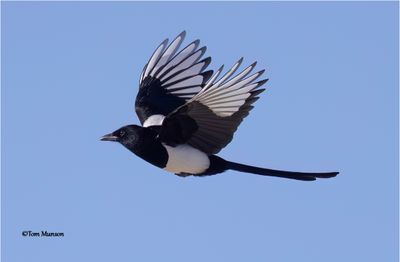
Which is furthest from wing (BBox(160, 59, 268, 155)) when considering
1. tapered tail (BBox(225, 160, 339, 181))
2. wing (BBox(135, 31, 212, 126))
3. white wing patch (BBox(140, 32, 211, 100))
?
white wing patch (BBox(140, 32, 211, 100))

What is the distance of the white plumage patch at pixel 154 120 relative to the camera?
691cm

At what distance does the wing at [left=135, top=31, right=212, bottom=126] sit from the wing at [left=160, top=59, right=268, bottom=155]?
0.45m

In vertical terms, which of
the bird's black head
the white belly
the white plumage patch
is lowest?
the white belly

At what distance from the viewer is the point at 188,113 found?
6.35m

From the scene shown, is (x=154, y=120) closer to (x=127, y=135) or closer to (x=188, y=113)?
(x=127, y=135)

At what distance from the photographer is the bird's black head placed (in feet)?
21.6

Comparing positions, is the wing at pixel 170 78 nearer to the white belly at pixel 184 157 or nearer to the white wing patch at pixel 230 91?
the white belly at pixel 184 157

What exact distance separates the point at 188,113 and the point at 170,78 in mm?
936

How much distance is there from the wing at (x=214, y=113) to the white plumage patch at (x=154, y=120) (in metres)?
0.33

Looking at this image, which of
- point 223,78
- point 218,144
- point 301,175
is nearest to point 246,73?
point 223,78

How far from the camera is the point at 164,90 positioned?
7238 mm

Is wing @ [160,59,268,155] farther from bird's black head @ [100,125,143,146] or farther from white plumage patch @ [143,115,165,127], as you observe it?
white plumage patch @ [143,115,165,127]

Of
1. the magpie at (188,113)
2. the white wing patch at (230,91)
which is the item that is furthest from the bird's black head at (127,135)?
the white wing patch at (230,91)

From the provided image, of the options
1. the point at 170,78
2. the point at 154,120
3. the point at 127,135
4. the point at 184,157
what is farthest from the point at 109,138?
A: the point at 170,78
